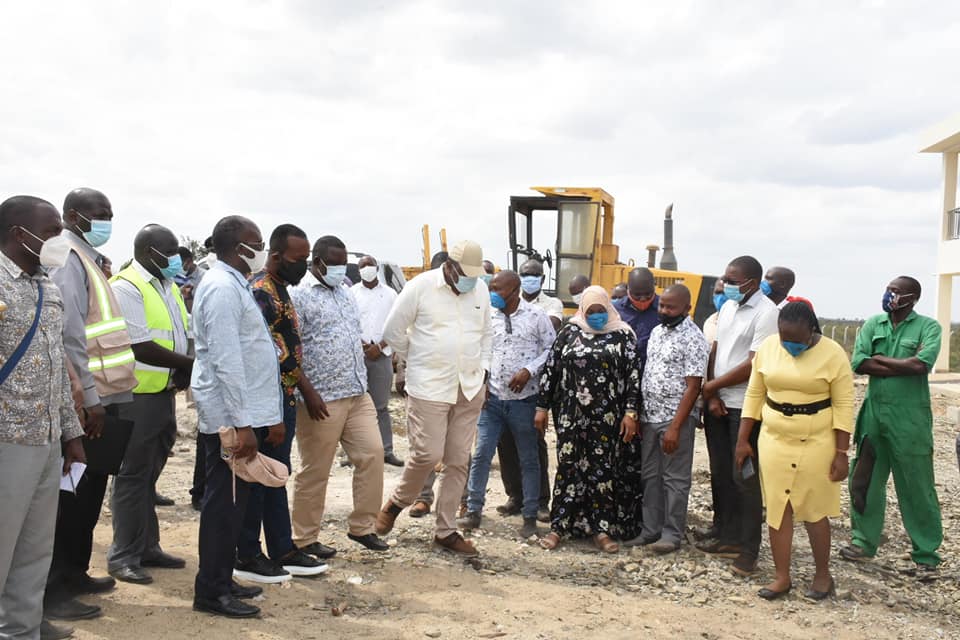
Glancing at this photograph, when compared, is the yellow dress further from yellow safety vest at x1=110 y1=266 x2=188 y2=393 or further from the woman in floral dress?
yellow safety vest at x1=110 y1=266 x2=188 y2=393

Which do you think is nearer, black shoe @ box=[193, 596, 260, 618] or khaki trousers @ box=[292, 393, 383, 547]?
black shoe @ box=[193, 596, 260, 618]

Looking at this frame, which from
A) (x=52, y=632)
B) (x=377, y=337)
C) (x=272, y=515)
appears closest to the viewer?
(x=52, y=632)

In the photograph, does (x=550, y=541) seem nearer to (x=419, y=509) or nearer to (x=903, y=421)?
(x=419, y=509)

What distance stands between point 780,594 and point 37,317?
4.07 meters

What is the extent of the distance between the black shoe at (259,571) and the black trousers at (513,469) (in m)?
2.19

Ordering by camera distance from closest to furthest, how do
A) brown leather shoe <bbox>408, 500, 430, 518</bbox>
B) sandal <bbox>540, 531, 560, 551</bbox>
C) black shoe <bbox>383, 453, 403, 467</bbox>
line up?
sandal <bbox>540, 531, 560, 551</bbox>
brown leather shoe <bbox>408, 500, 430, 518</bbox>
black shoe <bbox>383, 453, 403, 467</bbox>

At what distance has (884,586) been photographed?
200 inches

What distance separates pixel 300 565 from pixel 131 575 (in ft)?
2.89

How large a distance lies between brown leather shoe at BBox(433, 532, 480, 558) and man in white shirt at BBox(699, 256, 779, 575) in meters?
1.58

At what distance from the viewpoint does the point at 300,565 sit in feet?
15.2

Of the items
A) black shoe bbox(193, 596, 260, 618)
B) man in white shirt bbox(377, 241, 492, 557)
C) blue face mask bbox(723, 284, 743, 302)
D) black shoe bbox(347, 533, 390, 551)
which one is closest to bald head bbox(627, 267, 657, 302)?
blue face mask bbox(723, 284, 743, 302)

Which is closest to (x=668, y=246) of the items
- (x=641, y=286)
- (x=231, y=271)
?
(x=641, y=286)

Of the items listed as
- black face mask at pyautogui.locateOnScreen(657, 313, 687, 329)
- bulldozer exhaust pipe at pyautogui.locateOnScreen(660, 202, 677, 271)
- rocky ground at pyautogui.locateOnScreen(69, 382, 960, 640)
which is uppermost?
bulldozer exhaust pipe at pyautogui.locateOnScreen(660, 202, 677, 271)

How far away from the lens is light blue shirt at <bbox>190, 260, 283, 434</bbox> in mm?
3746
